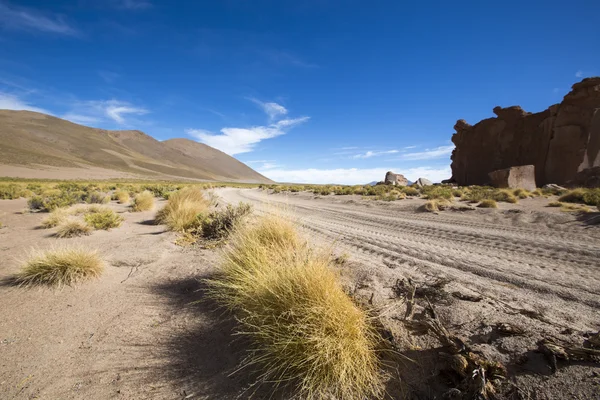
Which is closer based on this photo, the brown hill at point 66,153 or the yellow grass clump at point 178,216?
the yellow grass clump at point 178,216

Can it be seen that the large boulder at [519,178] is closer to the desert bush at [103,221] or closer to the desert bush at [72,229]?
the desert bush at [103,221]

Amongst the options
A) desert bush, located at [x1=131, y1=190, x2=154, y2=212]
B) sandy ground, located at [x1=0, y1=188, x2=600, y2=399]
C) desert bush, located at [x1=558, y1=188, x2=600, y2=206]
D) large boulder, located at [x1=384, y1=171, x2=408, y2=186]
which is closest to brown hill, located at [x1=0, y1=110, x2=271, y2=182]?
desert bush, located at [x1=131, y1=190, x2=154, y2=212]

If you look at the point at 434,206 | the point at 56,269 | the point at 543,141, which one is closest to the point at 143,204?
the point at 56,269

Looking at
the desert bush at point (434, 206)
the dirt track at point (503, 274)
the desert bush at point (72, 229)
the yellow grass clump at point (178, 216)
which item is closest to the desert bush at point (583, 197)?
the dirt track at point (503, 274)

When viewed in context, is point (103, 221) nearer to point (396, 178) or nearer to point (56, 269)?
point (56, 269)

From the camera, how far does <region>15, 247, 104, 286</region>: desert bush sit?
11.4ft

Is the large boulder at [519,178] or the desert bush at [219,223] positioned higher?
the large boulder at [519,178]

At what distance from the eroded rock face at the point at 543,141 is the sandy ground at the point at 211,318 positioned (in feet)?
64.5

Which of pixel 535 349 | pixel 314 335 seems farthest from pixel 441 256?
pixel 314 335

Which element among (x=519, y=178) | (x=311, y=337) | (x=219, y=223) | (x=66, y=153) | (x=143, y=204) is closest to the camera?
(x=311, y=337)

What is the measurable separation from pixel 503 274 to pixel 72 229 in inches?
339

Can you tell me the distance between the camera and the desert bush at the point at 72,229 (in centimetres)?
613

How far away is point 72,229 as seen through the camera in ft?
20.5

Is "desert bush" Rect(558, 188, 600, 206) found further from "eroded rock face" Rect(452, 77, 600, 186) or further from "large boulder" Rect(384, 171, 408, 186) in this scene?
"large boulder" Rect(384, 171, 408, 186)
